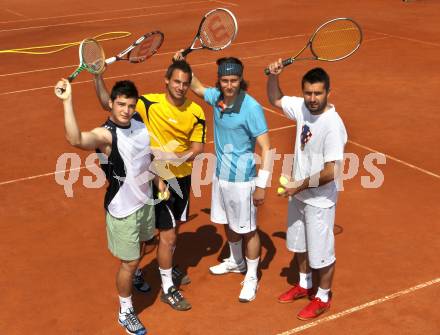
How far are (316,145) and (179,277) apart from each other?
7.63 feet

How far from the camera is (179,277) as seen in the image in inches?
291

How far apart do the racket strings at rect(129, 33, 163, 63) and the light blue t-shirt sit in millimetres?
1296

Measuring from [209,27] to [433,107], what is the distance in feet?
21.8

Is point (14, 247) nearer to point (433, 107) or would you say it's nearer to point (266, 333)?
point (266, 333)

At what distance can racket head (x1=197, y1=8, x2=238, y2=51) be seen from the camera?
8.08 metres

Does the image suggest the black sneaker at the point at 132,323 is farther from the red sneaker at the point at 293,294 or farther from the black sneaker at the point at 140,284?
the red sneaker at the point at 293,294

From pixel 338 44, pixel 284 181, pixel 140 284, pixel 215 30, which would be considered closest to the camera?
pixel 284 181

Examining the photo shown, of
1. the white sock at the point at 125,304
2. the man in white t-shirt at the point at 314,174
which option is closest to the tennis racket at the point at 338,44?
the man in white t-shirt at the point at 314,174

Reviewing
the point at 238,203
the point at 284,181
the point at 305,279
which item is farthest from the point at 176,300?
the point at 284,181

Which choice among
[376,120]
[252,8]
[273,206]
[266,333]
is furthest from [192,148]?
[252,8]

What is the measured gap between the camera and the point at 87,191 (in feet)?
32.4

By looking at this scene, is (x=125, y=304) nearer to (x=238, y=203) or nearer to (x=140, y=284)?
(x=140, y=284)

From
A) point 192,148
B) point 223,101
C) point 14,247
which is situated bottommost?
point 14,247

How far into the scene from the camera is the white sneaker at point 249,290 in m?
6.85
